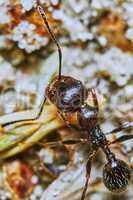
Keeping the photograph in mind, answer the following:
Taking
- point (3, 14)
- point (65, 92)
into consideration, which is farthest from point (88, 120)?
point (3, 14)

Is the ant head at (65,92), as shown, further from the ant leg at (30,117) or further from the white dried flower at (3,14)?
the white dried flower at (3,14)

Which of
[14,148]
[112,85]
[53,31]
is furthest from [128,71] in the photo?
[14,148]

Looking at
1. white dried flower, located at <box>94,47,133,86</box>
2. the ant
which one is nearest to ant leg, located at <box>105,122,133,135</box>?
the ant

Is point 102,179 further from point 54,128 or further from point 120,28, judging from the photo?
point 120,28

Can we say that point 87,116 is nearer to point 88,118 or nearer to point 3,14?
point 88,118

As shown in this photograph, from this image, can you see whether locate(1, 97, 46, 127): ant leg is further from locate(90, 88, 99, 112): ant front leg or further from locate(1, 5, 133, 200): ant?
locate(90, 88, 99, 112): ant front leg

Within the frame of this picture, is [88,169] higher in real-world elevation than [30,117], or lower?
lower
